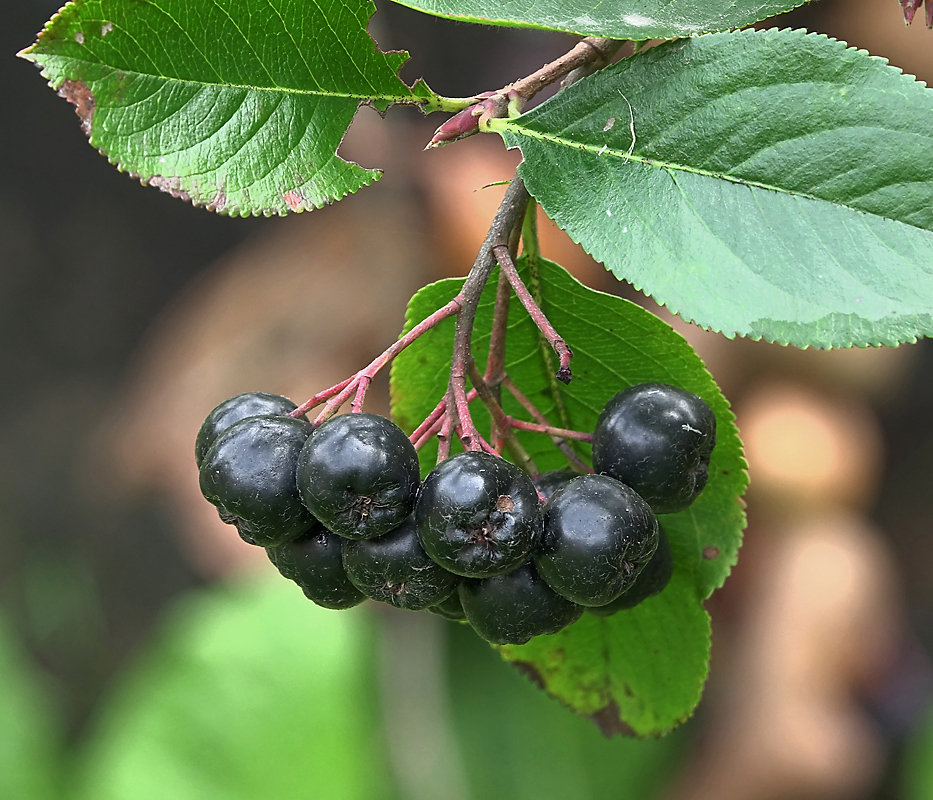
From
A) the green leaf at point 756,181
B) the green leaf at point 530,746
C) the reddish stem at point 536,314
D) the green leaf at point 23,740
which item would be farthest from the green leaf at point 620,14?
the green leaf at point 23,740

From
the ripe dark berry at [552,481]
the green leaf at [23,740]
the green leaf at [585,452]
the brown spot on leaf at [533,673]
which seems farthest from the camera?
the green leaf at [23,740]

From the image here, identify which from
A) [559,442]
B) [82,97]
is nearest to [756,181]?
[559,442]

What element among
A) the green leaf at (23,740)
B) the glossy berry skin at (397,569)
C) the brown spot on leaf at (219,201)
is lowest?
the green leaf at (23,740)

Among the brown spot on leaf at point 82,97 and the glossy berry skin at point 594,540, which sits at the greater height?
the brown spot on leaf at point 82,97

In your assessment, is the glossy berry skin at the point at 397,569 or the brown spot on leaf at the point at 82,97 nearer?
the glossy berry skin at the point at 397,569

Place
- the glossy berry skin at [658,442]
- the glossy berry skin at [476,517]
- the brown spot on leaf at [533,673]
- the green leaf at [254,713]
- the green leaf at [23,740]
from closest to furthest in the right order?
the glossy berry skin at [476,517]
the glossy berry skin at [658,442]
the brown spot on leaf at [533,673]
the green leaf at [254,713]
the green leaf at [23,740]

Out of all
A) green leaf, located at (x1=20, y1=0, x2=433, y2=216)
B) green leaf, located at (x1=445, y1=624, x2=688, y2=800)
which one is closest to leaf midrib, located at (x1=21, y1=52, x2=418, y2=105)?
green leaf, located at (x1=20, y1=0, x2=433, y2=216)

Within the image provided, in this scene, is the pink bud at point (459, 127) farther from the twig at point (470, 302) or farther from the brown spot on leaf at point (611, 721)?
the brown spot on leaf at point (611, 721)
